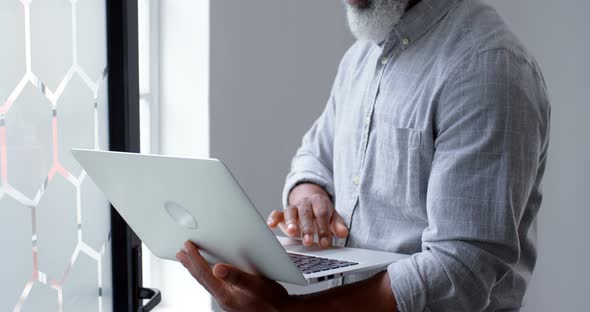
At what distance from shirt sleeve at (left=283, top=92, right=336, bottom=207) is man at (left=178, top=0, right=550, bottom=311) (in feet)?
0.51

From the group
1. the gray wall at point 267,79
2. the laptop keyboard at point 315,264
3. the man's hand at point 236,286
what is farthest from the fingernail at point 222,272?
the gray wall at point 267,79

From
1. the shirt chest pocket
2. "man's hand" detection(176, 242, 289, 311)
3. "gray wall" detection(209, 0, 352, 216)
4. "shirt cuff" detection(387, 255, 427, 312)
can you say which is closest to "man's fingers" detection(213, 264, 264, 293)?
"man's hand" detection(176, 242, 289, 311)

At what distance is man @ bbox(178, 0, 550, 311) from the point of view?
3.58 ft

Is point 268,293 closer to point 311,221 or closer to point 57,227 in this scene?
point 311,221

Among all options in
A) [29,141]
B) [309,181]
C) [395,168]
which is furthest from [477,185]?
[29,141]

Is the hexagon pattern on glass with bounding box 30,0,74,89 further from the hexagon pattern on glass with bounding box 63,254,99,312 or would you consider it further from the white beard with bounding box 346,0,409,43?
the white beard with bounding box 346,0,409,43

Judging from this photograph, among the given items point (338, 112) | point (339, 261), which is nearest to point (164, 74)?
point (338, 112)

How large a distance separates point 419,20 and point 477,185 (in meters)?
0.34

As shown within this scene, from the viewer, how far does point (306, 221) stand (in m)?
1.34

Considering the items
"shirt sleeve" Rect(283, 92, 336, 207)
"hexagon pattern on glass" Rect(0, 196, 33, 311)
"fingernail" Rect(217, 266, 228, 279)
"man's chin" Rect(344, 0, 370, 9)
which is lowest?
"hexagon pattern on glass" Rect(0, 196, 33, 311)

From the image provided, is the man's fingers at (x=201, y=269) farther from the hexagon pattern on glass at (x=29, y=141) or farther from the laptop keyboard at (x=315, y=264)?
the hexagon pattern on glass at (x=29, y=141)

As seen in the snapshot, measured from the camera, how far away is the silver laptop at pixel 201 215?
36.4 inches

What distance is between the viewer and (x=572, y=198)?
2201 mm

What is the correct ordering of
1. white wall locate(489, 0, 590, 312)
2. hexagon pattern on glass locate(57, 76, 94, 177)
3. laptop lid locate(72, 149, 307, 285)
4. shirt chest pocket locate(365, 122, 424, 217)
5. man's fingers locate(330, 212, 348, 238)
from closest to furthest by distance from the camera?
1. laptop lid locate(72, 149, 307, 285)
2. shirt chest pocket locate(365, 122, 424, 217)
3. man's fingers locate(330, 212, 348, 238)
4. hexagon pattern on glass locate(57, 76, 94, 177)
5. white wall locate(489, 0, 590, 312)
